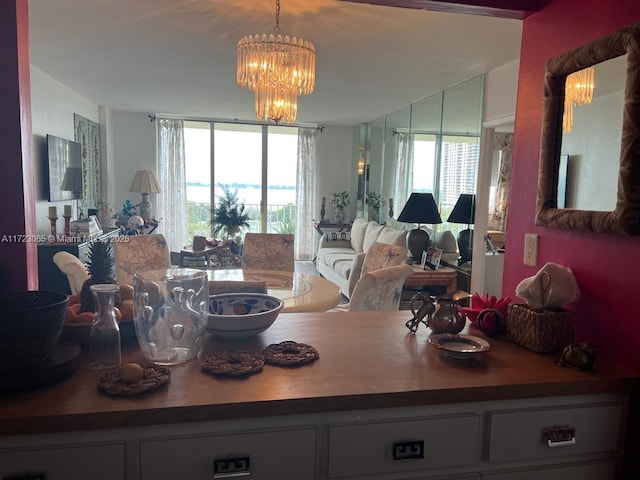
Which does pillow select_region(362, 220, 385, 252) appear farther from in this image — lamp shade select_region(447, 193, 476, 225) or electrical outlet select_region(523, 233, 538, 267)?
electrical outlet select_region(523, 233, 538, 267)

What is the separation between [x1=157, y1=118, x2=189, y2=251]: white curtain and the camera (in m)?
7.29

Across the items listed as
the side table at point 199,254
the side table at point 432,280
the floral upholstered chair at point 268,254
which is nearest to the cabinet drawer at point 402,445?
the floral upholstered chair at point 268,254

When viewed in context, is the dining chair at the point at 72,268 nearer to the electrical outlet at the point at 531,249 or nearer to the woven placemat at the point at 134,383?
the woven placemat at the point at 134,383

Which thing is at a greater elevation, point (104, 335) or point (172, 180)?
point (172, 180)

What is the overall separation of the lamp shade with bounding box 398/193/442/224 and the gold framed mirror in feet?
9.81

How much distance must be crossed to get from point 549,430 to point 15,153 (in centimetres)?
179

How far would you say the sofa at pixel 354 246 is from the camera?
480 cm

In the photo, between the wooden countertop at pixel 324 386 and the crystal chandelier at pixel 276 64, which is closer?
the wooden countertop at pixel 324 386

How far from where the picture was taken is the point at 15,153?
4.70 ft

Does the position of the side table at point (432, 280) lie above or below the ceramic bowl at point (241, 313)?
below

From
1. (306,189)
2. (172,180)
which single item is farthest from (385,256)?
(172,180)

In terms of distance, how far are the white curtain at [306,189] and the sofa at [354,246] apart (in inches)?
34.6

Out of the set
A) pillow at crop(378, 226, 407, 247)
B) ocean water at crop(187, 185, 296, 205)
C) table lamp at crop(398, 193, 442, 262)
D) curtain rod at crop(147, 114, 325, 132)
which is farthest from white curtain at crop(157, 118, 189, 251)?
table lamp at crop(398, 193, 442, 262)

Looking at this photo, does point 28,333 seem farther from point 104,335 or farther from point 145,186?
point 145,186
